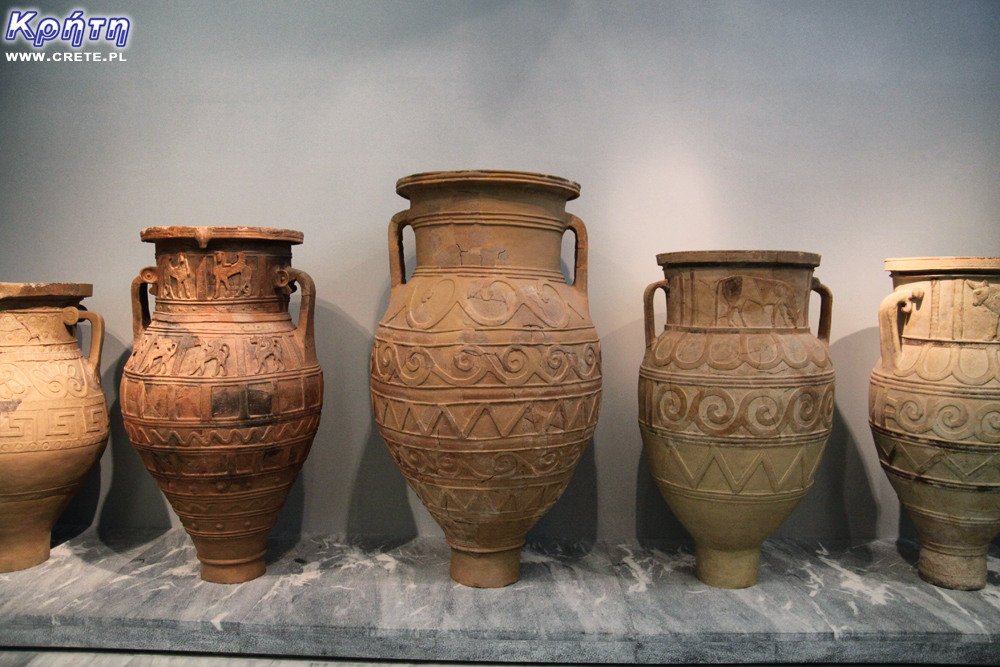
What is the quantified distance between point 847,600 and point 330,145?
7.40ft

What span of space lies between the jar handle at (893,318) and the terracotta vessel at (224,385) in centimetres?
178

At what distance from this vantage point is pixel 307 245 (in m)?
2.55

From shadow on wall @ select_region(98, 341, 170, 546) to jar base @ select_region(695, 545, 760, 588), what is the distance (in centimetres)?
198

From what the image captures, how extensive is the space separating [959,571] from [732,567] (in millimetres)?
699

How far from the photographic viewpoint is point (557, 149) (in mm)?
2504

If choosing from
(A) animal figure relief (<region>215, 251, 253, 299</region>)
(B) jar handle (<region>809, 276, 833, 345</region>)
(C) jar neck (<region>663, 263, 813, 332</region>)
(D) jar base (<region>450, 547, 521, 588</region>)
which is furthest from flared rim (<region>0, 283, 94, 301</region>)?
(B) jar handle (<region>809, 276, 833, 345</region>)

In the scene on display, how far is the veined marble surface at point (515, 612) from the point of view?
6.23ft

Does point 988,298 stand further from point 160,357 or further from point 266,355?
point 160,357

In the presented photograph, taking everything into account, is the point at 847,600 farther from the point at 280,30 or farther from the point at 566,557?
the point at 280,30

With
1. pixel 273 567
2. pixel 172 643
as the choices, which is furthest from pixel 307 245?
pixel 172 643

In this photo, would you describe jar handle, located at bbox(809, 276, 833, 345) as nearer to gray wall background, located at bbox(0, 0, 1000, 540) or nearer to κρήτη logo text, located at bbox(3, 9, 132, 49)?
gray wall background, located at bbox(0, 0, 1000, 540)

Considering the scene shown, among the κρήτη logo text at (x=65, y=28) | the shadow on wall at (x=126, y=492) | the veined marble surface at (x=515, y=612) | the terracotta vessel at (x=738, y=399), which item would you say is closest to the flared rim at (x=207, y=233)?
the shadow on wall at (x=126, y=492)

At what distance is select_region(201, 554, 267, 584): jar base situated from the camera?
2.20m

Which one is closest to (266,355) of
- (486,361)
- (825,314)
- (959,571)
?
(486,361)
